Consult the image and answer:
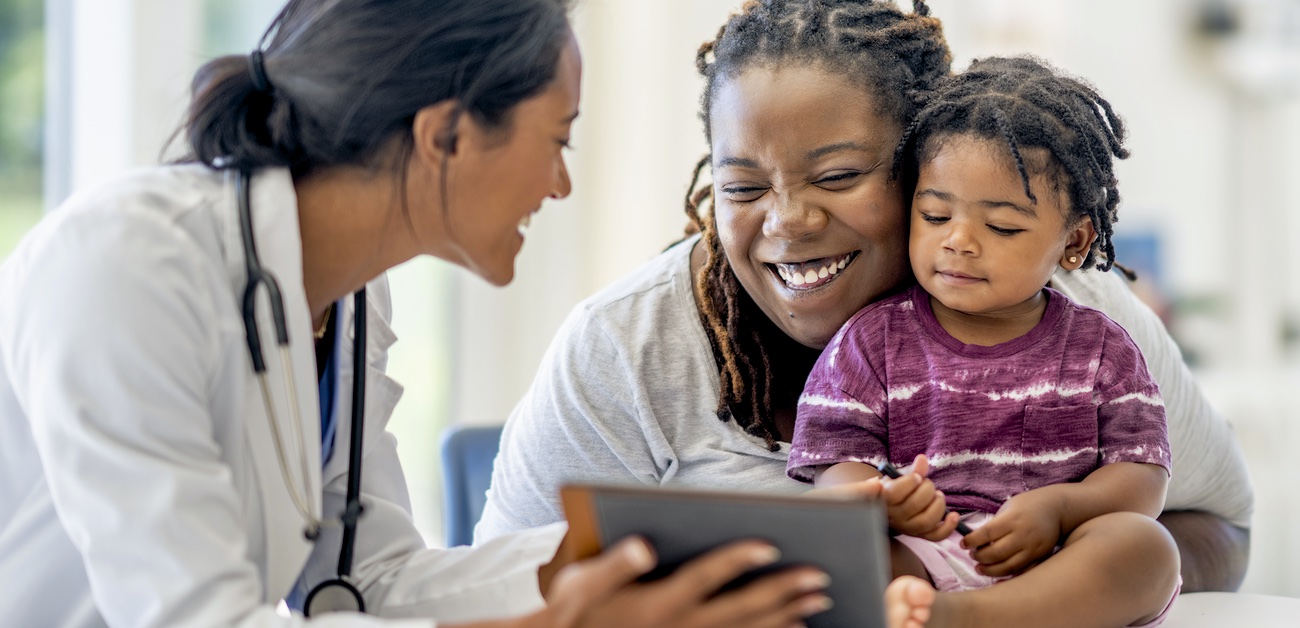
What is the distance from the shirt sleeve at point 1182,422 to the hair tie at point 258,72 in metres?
1.00

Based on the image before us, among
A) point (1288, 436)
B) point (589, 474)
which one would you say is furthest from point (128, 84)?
point (1288, 436)

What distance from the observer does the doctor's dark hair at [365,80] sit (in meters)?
1.15

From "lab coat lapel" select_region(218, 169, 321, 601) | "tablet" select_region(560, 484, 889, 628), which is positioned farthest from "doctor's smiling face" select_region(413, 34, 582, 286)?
"tablet" select_region(560, 484, 889, 628)

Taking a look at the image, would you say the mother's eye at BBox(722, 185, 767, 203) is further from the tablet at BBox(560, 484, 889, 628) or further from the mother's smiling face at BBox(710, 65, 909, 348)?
the tablet at BBox(560, 484, 889, 628)

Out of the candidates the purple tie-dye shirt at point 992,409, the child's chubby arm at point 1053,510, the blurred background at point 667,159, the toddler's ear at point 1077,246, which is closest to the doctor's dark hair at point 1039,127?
the toddler's ear at point 1077,246

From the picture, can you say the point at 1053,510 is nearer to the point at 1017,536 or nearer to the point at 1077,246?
the point at 1017,536

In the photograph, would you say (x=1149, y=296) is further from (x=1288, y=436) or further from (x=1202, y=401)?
(x=1202, y=401)

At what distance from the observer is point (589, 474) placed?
1.60 m

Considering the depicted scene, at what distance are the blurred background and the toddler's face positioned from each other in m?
1.42

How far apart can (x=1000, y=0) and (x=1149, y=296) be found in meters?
1.02

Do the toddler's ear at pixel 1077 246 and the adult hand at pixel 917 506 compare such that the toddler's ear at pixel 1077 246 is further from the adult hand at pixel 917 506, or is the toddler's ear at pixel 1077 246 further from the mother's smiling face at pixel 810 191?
the adult hand at pixel 917 506

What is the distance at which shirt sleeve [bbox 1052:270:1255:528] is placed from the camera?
5.41ft

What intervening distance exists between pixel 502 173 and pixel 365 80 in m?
0.15

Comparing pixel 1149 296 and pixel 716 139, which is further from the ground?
pixel 716 139
